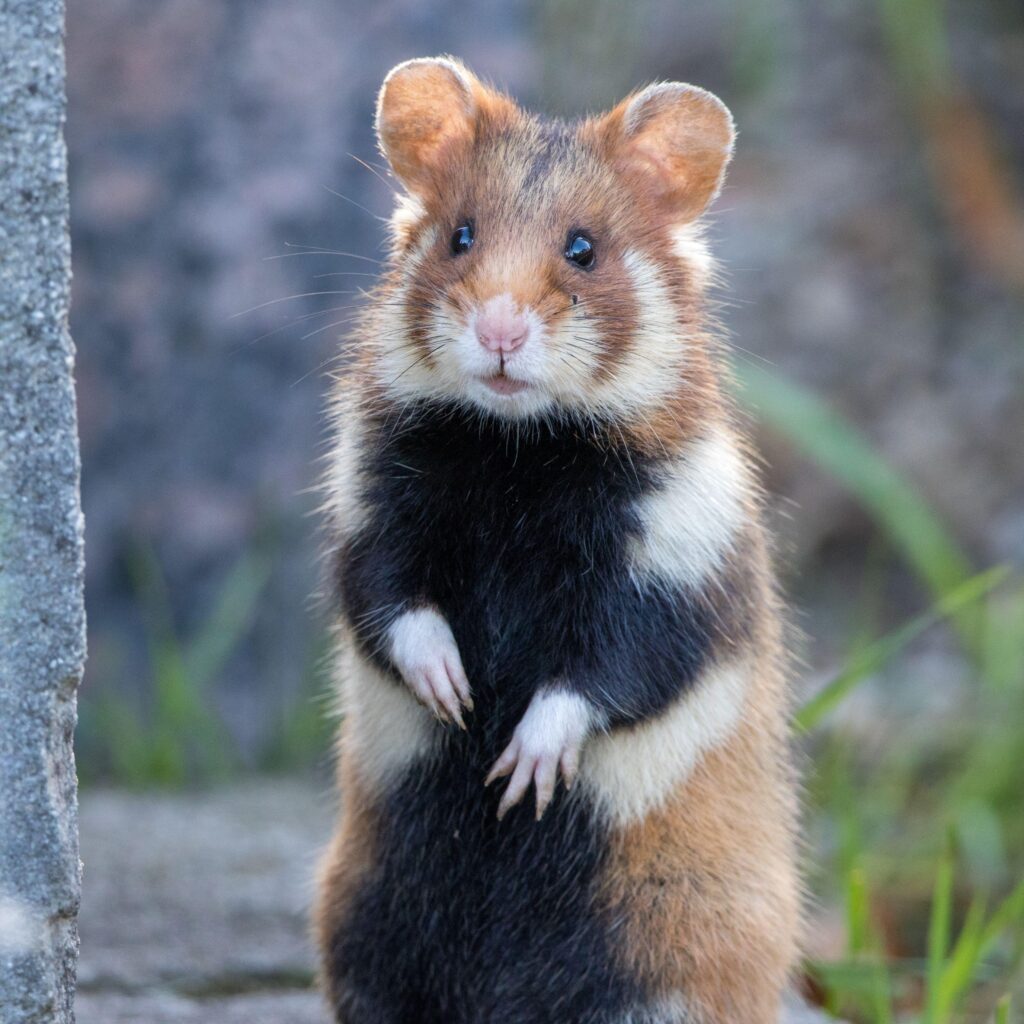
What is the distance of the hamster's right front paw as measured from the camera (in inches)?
117

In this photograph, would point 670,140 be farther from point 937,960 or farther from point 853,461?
point 853,461

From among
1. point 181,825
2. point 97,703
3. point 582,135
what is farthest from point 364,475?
point 97,703

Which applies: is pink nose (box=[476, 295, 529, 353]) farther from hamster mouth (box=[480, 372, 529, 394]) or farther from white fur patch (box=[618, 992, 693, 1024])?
white fur patch (box=[618, 992, 693, 1024])

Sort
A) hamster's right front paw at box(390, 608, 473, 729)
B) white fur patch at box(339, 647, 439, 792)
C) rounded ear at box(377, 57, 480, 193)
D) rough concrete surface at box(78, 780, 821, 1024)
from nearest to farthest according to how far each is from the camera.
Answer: hamster's right front paw at box(390, 608, 473, 729)
white fur patch at box(339, 647, 439, 792)
rounded ear at box(377, 57, 480, 193)
rough concrete surface at box(78, 780, 821, 1024)

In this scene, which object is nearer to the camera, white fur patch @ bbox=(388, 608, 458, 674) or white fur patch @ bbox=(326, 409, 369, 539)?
white fur patch @ bbox=(388, 608, 458, 674)

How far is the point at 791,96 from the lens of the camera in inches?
317

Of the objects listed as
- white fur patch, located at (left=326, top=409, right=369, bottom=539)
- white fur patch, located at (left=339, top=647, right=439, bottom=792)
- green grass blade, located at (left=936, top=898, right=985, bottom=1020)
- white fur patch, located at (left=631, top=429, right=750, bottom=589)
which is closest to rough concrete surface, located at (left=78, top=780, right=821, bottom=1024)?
green grass blade, located at (left=936, top=898, right=985, bottom=1020)

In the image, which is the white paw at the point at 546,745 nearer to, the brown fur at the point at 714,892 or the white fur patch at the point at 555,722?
the white fur patch at the point at 555,722

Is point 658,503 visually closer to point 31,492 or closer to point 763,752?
point 763,752

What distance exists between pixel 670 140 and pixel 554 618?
966 millimetres

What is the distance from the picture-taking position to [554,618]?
3.05 m

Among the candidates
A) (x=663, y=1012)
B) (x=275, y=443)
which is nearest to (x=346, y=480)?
(x=663, y=1012)

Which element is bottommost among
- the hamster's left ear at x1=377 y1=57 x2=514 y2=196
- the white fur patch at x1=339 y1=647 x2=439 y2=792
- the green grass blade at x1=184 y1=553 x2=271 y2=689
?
the green grass blade at x1=184 y1=553 x2=271 y2=689

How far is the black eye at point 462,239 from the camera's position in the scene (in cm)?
308
